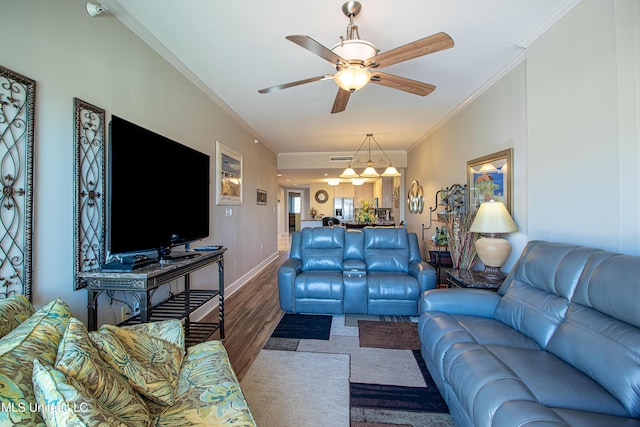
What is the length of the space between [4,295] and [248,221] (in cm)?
357

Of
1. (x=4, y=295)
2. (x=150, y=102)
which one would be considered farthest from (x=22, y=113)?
(x=150, y=102)

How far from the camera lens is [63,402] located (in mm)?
737

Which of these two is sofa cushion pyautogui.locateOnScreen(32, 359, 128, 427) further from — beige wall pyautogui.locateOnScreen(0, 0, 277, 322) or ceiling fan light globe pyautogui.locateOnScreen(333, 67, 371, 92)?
ceiling fan light globe pyautogui.locateOnScreen(333, 67, 371, 92)

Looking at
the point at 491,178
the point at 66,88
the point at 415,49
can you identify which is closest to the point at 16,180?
the point at 66,88

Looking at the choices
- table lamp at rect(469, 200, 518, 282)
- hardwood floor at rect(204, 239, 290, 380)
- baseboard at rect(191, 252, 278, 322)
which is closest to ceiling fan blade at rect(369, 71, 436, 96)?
table lamp at rect(469, 200, 518, 282)

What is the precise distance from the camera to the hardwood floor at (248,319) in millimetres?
2451

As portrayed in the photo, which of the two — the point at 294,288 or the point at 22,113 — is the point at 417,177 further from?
the point at 22,113

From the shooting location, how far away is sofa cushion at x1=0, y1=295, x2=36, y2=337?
1019 millimetres

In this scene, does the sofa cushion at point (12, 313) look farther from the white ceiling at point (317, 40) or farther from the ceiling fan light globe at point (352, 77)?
the ceiling fan light globe at point (352, 77)

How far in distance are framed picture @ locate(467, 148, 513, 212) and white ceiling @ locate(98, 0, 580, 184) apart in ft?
2.81

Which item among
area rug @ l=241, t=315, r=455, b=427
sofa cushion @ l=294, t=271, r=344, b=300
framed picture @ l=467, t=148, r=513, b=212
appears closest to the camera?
area rug @ l=241, t=315, r=455, b=427

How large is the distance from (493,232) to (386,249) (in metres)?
1.39

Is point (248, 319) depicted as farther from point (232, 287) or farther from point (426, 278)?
point (426, 278)

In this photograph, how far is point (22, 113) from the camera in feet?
4.66
